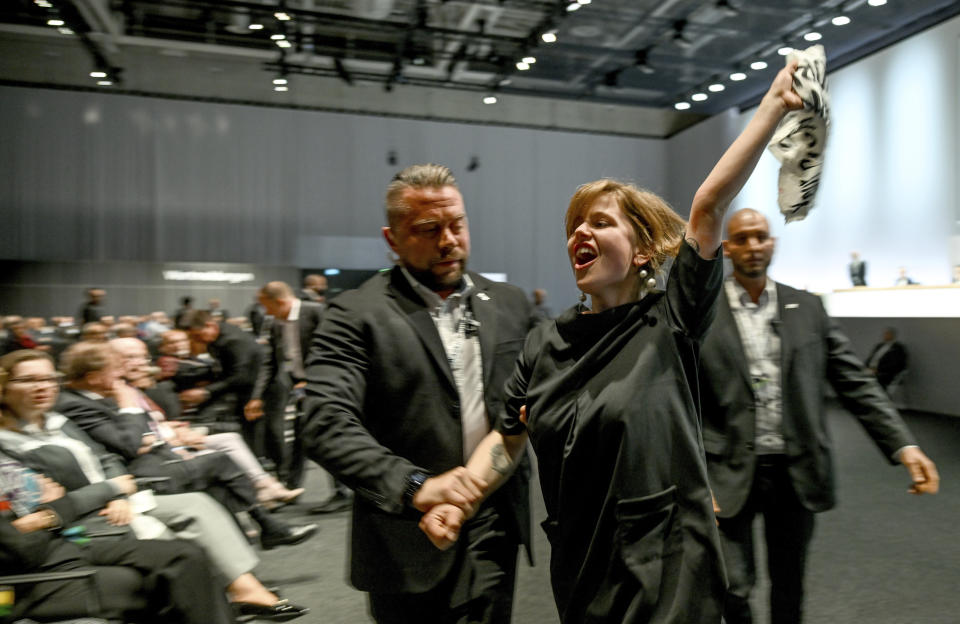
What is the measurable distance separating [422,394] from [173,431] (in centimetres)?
271

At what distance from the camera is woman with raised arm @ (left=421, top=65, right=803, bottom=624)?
1160mm

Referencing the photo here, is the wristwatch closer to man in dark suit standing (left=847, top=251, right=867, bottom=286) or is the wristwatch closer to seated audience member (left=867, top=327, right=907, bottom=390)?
seated audience member (left=867, top=327, right=907, bottom=390)

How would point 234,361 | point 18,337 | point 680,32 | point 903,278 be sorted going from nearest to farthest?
point 234,361
point 18,337
point 903,278
point 680,32

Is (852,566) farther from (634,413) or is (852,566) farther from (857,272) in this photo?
(857,272)

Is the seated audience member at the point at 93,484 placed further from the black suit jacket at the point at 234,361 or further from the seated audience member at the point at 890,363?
the seated audience member at the point at 890,363

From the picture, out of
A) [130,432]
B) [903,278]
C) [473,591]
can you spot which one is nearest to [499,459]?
[473,591]

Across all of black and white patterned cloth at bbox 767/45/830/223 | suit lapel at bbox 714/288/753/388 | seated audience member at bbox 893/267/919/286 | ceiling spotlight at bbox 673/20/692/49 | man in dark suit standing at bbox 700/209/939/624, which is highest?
ceiling spotlight at bbox 673/20/692/49

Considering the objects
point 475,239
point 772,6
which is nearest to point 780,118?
point 772,6

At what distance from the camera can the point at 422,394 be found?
159 cm

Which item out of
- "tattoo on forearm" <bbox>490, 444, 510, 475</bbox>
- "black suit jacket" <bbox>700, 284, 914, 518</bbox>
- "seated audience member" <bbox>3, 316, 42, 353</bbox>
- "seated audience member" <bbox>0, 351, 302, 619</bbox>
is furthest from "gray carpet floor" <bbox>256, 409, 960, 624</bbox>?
"seated audience member" <bbox>3, 316, 42, 353</bbox>

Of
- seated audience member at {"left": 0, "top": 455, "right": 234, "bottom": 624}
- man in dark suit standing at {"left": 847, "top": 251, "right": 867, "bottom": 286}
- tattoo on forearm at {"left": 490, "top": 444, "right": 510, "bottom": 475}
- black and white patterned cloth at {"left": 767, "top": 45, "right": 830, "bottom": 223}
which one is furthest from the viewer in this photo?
man in dark suit standing at {"left": 847, "top": 251, "right": 867, "bottom": 286}

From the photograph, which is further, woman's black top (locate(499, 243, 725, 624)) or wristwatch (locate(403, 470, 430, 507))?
wristwatch (locate(403, 470, 430, 507))

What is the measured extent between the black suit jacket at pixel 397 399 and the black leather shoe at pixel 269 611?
1.62 meters

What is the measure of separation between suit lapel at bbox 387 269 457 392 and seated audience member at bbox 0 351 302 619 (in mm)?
1627
